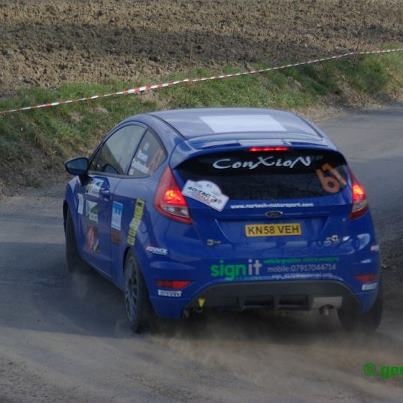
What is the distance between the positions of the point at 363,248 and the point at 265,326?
1129 millimetres

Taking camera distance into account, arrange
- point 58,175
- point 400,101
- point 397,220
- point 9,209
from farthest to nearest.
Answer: point 400,101
point 58,175
point 9,209
point 397,220

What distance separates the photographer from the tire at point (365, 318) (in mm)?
8719

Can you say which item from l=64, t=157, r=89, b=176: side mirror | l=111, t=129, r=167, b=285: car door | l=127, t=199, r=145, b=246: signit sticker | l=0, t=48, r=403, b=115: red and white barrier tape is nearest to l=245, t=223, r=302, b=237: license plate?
l=111, t=129, r=167, b=285: car door

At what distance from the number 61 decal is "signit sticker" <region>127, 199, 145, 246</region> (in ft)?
4.27

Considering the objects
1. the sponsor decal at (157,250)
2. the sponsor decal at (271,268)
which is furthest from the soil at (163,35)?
the sponsor decal at (271,268)

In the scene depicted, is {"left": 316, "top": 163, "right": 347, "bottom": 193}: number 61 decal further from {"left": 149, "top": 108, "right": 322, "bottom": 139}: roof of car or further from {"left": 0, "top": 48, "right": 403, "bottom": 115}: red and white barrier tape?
{"left": 0, "top": 48, "right": 403, "bottom": 115}: red and white barrier tape

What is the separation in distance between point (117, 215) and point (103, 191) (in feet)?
1.68

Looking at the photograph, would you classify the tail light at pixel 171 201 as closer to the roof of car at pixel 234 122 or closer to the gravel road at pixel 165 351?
the roof of car at pixel 234 122

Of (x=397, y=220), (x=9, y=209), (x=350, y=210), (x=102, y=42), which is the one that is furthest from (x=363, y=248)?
(x=102, y=42)

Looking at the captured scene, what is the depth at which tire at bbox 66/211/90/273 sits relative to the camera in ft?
35.3

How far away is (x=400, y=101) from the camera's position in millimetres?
23953

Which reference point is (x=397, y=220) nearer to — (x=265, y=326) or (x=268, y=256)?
(x=265, y=326)

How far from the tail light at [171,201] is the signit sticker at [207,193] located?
0.07 m

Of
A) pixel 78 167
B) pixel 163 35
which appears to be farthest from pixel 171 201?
pixel 163 35
